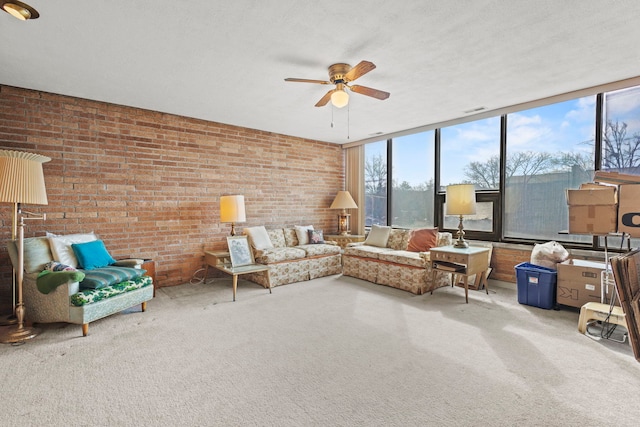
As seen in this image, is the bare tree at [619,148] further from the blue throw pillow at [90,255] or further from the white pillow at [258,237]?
the blue throw pillow at [90,255]

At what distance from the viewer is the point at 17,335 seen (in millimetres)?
2711

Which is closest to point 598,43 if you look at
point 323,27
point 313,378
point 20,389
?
point 323,27

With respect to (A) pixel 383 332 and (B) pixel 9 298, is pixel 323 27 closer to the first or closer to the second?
(A) pixel 383 332

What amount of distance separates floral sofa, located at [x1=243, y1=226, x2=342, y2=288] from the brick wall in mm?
464

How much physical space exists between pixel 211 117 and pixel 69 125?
1753 mm

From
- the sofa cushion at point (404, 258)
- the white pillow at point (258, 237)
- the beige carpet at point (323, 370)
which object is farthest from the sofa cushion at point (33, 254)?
the sofa cushion at point (404, 258)

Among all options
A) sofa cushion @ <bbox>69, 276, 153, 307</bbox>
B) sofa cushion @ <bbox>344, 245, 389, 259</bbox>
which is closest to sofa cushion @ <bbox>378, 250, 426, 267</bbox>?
sofa cushion @ <bbox>344, 245, 389, 259</bbox>

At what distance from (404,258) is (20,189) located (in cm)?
429

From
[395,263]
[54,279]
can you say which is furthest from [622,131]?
[54,279]

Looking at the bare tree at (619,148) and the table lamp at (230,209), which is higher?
the bare tree at (619,148)

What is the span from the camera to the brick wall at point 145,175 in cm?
362

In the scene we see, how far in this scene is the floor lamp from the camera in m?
2.70

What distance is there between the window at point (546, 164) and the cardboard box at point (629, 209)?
1.40 meters

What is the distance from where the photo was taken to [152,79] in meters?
3.31
